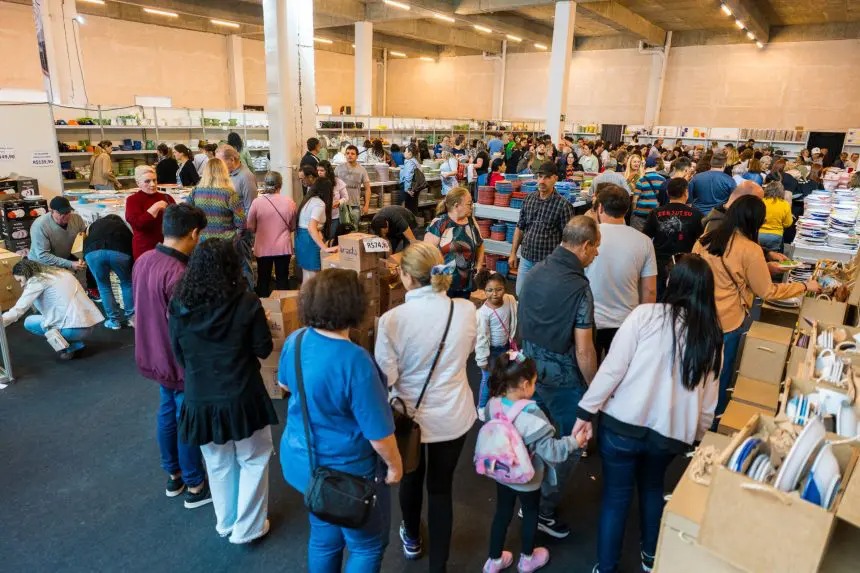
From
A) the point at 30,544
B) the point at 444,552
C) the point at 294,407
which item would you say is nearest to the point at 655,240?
Result: the point at 444,552

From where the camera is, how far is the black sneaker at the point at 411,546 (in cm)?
252

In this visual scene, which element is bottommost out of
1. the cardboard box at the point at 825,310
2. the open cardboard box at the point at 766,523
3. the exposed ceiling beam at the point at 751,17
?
the cardboard box at the point at 825,310

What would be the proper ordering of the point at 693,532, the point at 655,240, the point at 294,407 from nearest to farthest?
the point at 693,532 < the point at 294,407 < the point at 655,240

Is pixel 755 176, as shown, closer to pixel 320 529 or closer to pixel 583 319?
pixel 583 319

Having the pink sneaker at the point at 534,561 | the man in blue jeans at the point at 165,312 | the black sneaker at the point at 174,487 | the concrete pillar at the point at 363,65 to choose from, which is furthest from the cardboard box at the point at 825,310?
the concrete pillar at the point at 363,65

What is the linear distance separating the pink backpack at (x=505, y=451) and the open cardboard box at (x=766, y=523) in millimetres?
766

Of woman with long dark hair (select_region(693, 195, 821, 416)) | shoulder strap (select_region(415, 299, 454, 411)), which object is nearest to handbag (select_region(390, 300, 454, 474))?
shoulder strap (select_region(415, 299, 454, 411))

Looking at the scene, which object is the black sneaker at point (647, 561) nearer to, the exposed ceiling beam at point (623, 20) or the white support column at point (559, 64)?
the white support column at point (559, 64)

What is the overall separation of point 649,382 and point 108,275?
490cm

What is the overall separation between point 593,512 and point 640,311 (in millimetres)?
1407

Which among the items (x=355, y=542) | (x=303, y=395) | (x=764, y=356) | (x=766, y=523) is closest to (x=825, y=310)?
(x=764, y=356)

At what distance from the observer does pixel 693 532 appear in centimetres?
156

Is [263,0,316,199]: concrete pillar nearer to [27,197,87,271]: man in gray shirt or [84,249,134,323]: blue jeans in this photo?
[84,249,134,323]: blue jeans

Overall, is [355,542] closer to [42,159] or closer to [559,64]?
[42,159]
